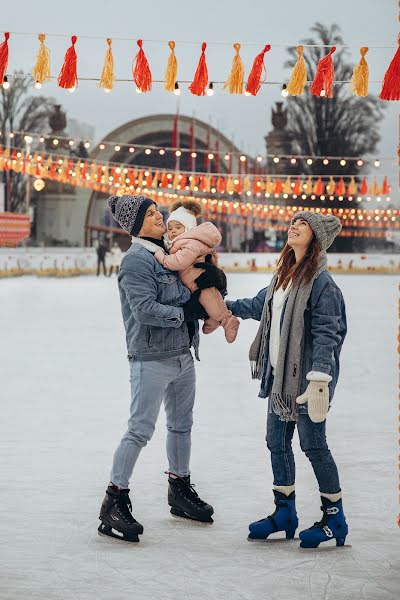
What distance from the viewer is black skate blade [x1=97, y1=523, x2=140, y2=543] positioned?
5.11 m

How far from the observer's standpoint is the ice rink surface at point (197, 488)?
448cm

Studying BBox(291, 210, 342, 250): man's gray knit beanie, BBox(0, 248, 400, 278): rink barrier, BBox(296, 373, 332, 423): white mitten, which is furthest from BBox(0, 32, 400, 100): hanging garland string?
BBox(0, 248, 400, 278): rink barrier

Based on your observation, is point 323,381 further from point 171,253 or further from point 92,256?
point 92,256

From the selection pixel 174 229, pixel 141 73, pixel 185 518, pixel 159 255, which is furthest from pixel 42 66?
pixel 185 518

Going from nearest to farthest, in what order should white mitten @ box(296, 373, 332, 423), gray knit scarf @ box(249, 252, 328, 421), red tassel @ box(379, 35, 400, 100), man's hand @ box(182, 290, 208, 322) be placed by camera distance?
white mitten @ box(296, 373, 332, 423)
gray knit scarf @ box(249, 252, 328, 421)
man's hand @ box(182, 290, 208, 322)
red tassel @ box(379, 35, 400, 100)

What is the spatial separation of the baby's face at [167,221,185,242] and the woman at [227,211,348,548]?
570mm

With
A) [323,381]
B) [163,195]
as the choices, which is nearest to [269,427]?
[323,381]

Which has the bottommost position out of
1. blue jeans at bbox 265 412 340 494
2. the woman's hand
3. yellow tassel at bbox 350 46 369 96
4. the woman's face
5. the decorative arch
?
blue jeans at bbox 265 412 340 494

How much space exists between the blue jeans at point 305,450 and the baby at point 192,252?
1.94 ft

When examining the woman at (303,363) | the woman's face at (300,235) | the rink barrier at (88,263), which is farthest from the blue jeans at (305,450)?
the rink barrier at (88,263)

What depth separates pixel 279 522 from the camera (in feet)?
16.9

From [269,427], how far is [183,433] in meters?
0.55

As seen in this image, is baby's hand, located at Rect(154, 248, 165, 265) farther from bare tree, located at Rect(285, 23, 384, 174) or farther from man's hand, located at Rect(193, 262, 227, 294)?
bare tree, located at Rect(285, 23, 384, 174)

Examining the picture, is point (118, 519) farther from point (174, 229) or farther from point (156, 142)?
point (156, 142)
